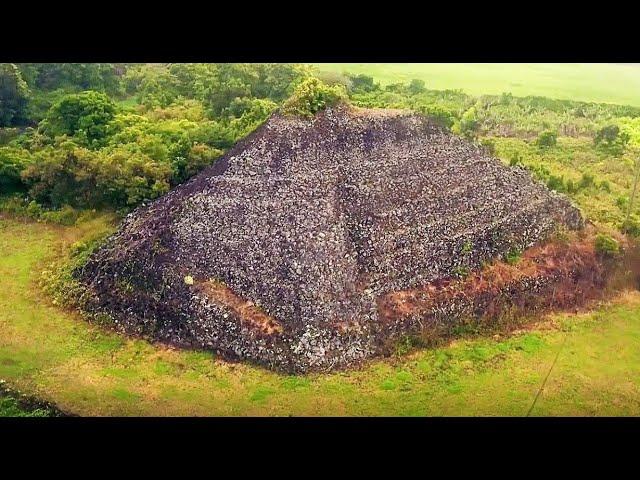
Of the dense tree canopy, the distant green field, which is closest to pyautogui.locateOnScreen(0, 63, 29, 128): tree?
the dense tree canopy

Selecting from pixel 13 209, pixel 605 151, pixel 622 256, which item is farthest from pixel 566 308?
pixel 13 209

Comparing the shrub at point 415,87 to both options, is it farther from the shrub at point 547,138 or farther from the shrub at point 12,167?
the shrub at point 12,167

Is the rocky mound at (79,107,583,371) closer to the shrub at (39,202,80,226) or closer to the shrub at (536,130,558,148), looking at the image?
the shrub at (39,202,80,226)

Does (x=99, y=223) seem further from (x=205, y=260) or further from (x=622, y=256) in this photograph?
(x=622, y=256)

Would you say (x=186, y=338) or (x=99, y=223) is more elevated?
(x=99, y=223)

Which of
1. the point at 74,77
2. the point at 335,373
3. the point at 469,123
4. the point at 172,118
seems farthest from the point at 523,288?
the point at 74,77

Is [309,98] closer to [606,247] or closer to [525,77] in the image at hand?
[525,77]
